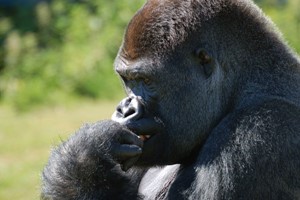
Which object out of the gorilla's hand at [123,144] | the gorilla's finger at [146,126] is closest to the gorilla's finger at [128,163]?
the gorilla's hand at [123,144]

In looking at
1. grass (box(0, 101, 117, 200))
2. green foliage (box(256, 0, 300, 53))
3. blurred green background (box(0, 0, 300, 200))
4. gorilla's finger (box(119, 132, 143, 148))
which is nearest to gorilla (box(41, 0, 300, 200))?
gorilla's finger (box(119, 132, 143, 148))

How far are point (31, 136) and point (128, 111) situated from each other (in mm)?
5740

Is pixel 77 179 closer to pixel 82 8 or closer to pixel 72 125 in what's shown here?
pixel 72 125

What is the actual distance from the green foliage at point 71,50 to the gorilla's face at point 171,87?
23.8 ft

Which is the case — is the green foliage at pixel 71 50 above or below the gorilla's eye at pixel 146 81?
below

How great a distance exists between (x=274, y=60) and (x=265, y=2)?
8.86 metres

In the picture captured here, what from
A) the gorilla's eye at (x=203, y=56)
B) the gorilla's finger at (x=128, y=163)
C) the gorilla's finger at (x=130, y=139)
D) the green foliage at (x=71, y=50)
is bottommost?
the green foliage at (x=71, y=50)

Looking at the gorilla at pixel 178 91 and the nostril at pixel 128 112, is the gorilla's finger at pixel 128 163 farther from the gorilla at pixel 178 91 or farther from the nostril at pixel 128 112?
the nostril at pixel 128 112

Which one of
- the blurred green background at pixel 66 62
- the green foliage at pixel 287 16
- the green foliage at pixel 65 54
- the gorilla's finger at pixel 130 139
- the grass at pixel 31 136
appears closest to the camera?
the gorilla's finger at pixel 130 139

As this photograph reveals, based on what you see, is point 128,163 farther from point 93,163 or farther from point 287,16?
point 287,16

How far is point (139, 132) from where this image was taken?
13.7 ft

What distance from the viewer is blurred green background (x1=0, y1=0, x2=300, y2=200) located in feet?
35.7

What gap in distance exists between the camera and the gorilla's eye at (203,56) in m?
4.24

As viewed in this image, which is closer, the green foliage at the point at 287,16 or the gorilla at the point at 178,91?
the gorilla at the point at 178,91
